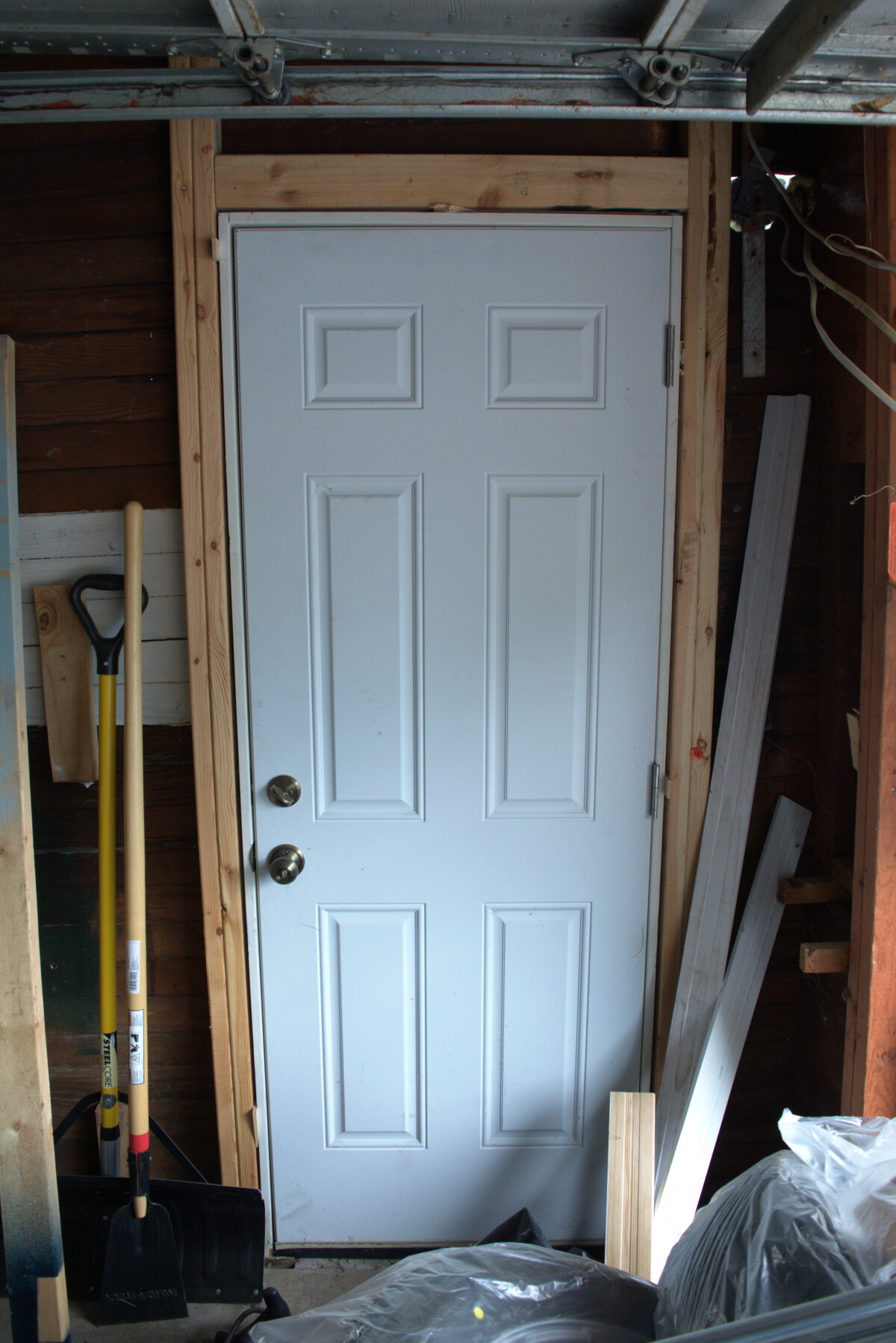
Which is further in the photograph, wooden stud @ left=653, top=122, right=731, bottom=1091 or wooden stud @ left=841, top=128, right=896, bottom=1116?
wooden stud @ left=653, top=122, right=731, bottom=1091

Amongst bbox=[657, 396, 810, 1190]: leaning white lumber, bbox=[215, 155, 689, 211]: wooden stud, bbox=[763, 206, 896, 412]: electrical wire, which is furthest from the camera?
bbox=[657, 396, 810, 1190]: leaning white lumber

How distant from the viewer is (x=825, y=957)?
1549 millimetres

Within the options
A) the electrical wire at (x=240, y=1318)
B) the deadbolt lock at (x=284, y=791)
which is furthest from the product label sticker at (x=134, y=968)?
the electrical wire at (x=240, y=1318)

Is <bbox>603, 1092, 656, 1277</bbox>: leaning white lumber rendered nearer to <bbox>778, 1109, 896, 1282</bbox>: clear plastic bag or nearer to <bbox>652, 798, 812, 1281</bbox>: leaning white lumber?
<bbox>652, 798, 812, 1281</bbox>: leaning white lumber

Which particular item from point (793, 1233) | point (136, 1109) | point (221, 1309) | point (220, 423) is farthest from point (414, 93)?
point (221, 1309)

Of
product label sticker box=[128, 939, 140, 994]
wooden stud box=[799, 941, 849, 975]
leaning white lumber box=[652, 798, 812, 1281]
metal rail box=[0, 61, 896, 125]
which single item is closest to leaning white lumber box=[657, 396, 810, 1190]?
leaning white lumber box=[652, 798, 812, 1281]

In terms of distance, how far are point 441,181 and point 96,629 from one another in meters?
1.14

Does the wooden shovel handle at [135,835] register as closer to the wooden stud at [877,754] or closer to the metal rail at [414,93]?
→ the metal rail at [414,93]

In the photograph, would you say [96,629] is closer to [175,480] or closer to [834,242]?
[175,480]

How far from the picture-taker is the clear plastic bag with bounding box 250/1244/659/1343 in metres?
0.89

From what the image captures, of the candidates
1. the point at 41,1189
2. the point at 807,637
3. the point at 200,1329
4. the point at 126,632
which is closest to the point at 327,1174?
the point at 200,1329

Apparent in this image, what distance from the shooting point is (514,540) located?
1.64 meters

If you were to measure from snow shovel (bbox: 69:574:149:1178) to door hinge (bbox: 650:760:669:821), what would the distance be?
Answer: 1.14 m

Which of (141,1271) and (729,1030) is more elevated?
Result: (729,1030)
